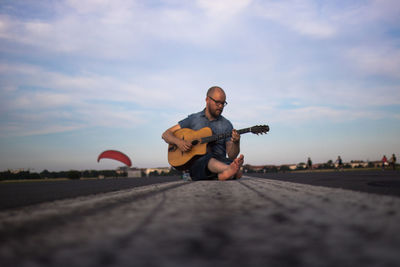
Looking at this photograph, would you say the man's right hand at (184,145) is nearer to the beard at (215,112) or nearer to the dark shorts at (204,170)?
the dark shorts at (204,170)

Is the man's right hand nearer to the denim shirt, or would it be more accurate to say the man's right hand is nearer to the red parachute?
the denim shirt

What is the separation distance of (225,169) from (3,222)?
351 centimetres

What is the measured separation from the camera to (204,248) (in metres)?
0.59

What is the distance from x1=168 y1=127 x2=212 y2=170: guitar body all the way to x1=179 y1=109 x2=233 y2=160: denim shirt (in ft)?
0.39

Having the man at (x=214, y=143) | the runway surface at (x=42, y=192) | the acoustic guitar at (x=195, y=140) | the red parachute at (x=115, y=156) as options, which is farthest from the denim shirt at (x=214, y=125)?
the red parachute at (x=115, y=156)

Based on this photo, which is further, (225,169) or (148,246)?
(225,169)

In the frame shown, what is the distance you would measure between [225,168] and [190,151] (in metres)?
1.24

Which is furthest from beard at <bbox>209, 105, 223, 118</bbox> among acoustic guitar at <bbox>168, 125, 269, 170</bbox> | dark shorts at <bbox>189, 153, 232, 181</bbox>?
dark shorts at <bbox>189, 153, 232, 181</bbox>

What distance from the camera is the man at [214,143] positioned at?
471cm

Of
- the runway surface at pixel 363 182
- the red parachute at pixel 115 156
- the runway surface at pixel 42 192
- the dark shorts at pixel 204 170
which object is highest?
the red parachute at pixel 115 156

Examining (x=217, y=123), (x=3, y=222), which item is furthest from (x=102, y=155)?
(x=3, y=222)

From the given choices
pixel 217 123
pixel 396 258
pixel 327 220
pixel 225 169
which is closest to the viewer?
pixel 396 258

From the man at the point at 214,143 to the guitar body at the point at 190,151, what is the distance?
10 centimetres

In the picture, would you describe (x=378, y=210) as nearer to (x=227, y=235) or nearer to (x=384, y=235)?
(x=384, y=235)
